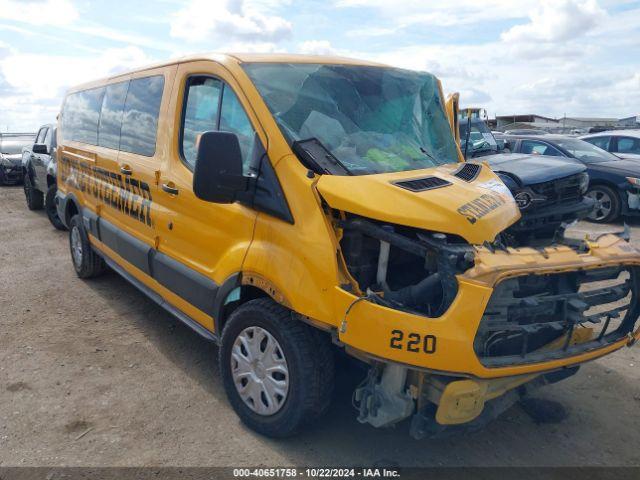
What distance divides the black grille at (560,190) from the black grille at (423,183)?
3.03 ft

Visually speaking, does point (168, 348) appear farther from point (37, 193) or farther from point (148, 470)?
point (37, 193)

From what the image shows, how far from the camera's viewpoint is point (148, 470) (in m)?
3.02

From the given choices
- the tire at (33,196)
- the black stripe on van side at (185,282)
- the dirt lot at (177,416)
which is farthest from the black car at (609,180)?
the tire at (33,196)

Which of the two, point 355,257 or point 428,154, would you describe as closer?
point 355,257

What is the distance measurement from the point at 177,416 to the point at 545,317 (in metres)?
2.27

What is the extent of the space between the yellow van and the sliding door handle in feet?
0.05

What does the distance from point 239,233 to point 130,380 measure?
62.0 inches

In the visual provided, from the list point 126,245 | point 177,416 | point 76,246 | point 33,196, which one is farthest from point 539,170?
point 33,196

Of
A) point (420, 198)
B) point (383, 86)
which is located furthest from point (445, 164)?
point (420, 198)

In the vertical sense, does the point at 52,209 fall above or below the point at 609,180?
below

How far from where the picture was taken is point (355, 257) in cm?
284

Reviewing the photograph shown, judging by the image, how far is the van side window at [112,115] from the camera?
16.2 ft

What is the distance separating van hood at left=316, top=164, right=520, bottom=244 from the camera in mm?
2639

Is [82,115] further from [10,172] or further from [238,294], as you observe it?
[10,172]
